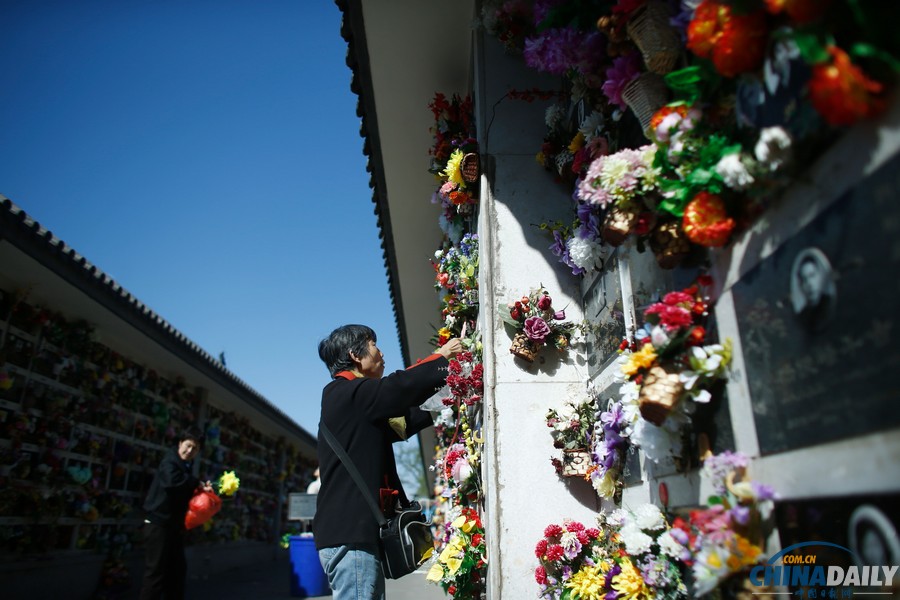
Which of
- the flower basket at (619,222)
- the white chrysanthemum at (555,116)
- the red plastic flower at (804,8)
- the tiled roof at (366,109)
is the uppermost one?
the tiled roof at (366,109)

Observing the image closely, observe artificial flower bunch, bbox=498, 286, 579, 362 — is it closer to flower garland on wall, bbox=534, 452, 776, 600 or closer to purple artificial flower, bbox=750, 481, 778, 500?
flower garland on wall, bbox=534, 452, 776, 600

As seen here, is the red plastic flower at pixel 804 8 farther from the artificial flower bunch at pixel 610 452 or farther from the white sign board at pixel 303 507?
the white sign board at pixel 303 507

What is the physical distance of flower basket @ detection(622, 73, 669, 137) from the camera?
1.89 metres

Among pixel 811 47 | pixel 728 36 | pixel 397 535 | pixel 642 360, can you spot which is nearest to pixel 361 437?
pixel 397 535

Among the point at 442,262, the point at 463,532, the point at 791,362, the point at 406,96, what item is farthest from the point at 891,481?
the point at 406,96

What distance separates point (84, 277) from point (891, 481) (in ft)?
19.6

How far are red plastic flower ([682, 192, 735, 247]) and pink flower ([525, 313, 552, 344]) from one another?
1462 millimetres

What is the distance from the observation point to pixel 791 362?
133 centimetres

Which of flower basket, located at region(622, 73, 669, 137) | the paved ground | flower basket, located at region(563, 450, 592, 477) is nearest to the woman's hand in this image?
flower basket, located at region(563, 450, 592, 477)

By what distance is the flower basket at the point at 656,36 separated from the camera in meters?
1.74

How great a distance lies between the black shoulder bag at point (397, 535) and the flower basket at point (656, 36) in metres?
1.88

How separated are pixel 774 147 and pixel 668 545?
1.24 meters

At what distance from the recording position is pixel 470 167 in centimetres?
350

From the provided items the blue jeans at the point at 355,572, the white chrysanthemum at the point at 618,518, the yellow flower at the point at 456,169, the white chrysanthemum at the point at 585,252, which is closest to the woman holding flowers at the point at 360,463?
the blue jeans at the point at 355,572
